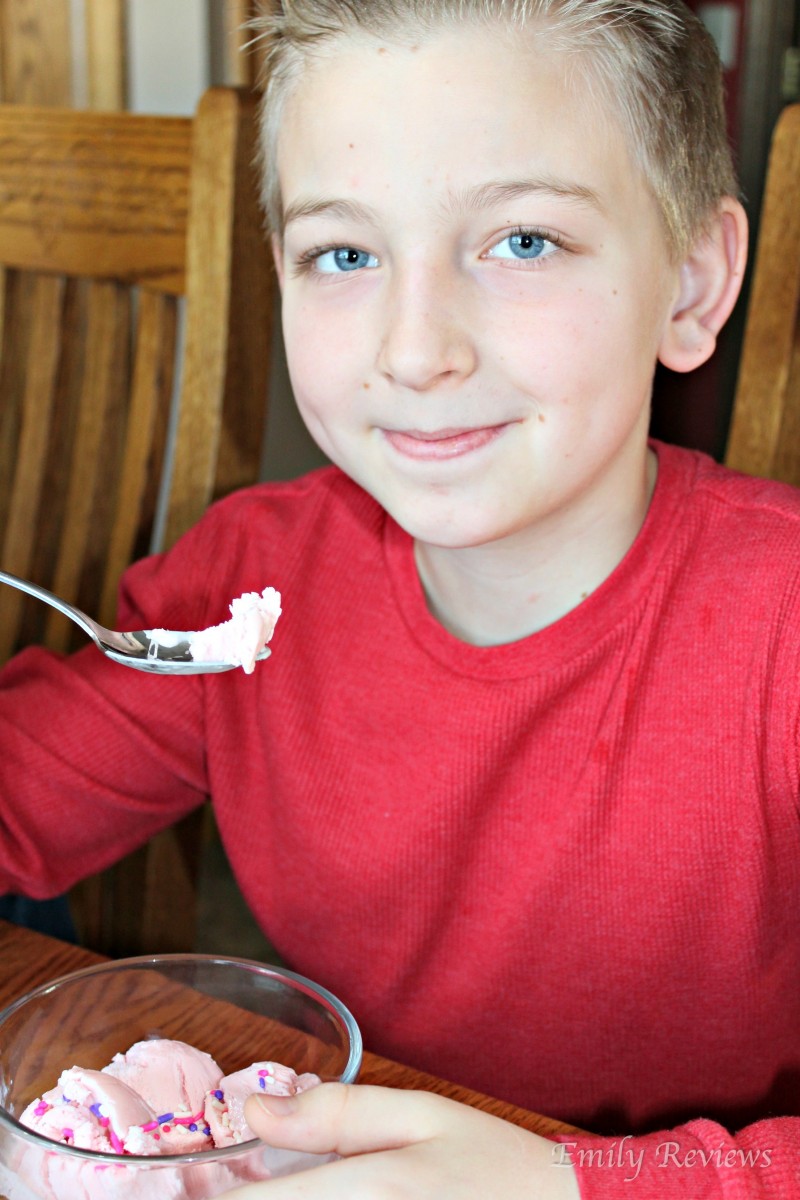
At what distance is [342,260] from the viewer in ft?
2.89

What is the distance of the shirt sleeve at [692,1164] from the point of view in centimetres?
59

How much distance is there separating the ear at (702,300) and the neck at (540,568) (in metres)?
0.10

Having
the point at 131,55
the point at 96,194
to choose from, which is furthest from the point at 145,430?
the point at 131,55

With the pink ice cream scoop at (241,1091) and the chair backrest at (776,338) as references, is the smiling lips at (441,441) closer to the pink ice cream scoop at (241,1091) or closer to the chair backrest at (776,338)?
the chair backrest at (776,338)

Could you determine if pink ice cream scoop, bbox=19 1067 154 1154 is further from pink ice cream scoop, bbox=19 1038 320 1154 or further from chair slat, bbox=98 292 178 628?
chair slat, bbox=98 292 178 628

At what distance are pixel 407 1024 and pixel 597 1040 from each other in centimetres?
15

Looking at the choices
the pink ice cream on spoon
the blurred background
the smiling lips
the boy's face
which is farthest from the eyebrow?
the blurred background

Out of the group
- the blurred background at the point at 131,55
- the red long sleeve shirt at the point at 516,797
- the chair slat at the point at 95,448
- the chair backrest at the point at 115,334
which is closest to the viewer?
the red long sleeve shirt at the point at 516,797

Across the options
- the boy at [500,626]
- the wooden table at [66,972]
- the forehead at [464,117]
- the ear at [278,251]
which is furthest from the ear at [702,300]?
the wooden table at [66,972]

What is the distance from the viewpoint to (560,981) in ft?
3.09

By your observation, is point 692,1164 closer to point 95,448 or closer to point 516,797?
point 516,797

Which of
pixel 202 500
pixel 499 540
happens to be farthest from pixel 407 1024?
pixel 202 500

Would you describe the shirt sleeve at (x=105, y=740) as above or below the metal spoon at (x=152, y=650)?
below

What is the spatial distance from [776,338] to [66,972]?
70cm
